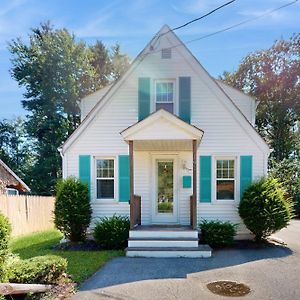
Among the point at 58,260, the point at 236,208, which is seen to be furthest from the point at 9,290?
the point at 236,208

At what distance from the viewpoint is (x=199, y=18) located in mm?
9602

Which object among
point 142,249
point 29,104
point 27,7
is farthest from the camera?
point 29,104

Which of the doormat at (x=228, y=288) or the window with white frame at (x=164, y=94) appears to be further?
the window with white frame at (x=164, y=94)

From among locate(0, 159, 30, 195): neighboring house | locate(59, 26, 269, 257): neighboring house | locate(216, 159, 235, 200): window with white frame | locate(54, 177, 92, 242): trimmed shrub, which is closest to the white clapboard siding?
locate(59, 26, 269, 257): neighboring house

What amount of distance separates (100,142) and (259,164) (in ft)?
18.1

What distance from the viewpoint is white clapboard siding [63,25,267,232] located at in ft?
38.5

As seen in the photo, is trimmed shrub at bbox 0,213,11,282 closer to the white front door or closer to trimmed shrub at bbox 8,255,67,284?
trimmed shrub at bbox 8,255,67,284

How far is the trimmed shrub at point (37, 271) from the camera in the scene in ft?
20.2

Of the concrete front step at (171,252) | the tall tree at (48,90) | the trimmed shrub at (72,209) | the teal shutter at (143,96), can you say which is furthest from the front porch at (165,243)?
the tall tree at (48,90)

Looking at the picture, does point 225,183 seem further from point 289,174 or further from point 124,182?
point 289,174

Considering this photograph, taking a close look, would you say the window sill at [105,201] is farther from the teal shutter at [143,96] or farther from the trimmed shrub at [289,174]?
the trimmed shrub at [289,174]

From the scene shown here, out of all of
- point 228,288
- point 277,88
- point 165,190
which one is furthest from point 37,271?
point 277,88

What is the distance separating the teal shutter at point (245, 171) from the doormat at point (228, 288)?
199 inches

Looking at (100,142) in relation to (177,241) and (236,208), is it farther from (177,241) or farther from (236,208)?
(236,208)
